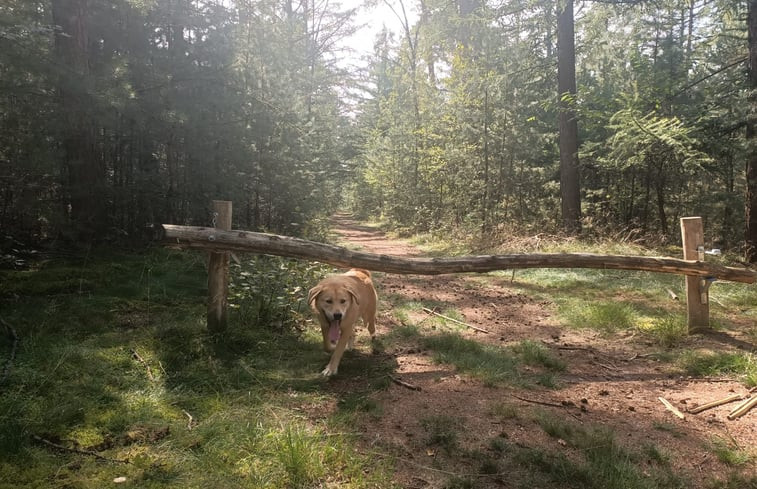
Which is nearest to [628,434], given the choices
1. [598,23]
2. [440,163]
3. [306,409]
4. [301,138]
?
[306,409]

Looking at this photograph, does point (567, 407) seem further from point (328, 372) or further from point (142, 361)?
point (142, 361)

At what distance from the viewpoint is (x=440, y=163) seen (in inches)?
720

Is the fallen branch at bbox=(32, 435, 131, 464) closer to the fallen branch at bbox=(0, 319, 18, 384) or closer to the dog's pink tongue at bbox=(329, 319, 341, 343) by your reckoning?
the fallen branch at bbox=(0, 319, 18, 384)

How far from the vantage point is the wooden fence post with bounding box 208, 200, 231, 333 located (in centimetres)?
495

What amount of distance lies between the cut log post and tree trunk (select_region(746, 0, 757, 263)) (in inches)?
227

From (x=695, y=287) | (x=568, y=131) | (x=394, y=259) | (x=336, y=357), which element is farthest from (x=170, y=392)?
(x=568, y=131)

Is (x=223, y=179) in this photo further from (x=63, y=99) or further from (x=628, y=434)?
(x=628, y=434)

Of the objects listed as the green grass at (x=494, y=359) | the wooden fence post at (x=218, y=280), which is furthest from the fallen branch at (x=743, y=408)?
the wooden fence post at (x=218, y=280)

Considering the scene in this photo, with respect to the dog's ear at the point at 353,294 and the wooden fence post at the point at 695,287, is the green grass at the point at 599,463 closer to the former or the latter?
the dog's ear at the point at 353,294

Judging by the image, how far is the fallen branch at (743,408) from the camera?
371 cm

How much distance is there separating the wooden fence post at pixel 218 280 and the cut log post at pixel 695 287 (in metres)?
6.06

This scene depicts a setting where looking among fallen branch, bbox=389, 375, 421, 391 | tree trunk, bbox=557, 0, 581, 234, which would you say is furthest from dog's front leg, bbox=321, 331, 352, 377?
tree trunk, bbox=557, 0, 581, 234

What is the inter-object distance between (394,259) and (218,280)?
212 centimetres

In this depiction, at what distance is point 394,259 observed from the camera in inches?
211
